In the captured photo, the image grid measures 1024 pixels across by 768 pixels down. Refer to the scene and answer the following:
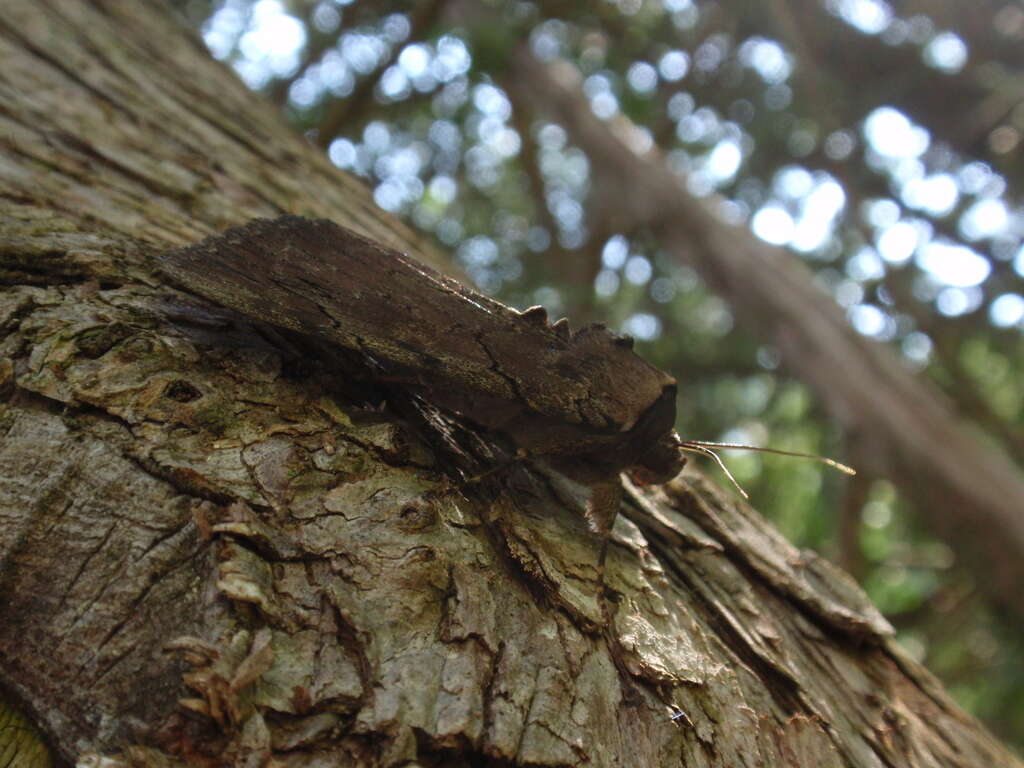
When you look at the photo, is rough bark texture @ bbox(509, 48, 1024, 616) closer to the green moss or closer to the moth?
the moth

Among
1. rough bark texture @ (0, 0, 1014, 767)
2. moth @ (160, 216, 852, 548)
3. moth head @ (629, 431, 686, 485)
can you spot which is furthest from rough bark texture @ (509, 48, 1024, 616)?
moth @ (160, 216, 852, 548)

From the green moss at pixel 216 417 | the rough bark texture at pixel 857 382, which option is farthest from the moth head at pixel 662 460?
the rough bark texture at pixel 857 382

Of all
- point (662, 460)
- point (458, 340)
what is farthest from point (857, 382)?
point (458, 340)

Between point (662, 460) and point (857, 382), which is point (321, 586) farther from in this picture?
point (857, 382)

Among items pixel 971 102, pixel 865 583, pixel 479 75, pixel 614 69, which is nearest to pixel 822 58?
pixel 971 102

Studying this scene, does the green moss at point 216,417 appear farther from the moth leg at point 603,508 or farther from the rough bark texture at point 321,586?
the moth leg at point 603,508

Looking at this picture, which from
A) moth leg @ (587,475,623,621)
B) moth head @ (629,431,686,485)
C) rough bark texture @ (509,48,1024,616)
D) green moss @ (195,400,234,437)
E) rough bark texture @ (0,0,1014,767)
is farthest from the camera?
rough bark texture @ (509,48,1024,616)
